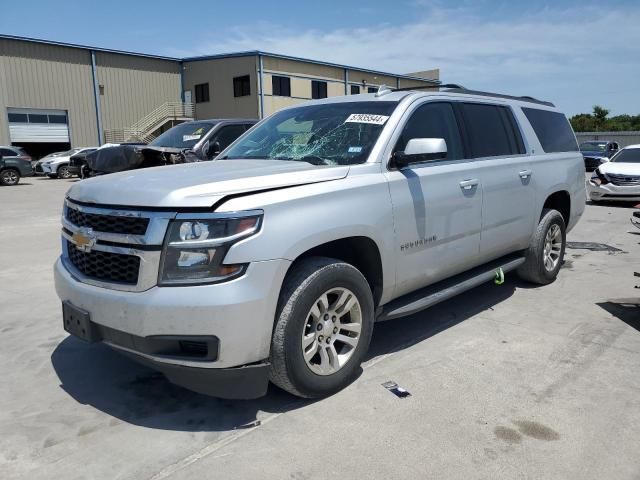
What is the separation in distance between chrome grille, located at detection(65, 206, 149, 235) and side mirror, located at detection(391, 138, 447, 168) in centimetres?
175

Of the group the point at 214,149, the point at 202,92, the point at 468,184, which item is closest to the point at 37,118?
the point at 202,92

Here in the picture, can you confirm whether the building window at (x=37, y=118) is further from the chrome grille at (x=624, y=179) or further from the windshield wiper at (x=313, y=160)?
the windshield wiper at (x=313, y=160)

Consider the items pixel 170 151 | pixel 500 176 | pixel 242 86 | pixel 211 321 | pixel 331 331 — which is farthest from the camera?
pixel 242 86

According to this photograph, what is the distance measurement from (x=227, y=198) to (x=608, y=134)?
4159cm

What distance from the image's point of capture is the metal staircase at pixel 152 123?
37.1 meters

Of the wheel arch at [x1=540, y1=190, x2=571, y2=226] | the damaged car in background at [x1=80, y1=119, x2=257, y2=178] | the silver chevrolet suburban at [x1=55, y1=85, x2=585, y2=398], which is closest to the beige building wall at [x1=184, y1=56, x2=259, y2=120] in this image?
the damaged car in background at [x1=80, y1=119, x2=257, y2=178]

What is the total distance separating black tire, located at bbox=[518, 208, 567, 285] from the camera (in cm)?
546

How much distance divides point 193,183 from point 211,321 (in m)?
0.76

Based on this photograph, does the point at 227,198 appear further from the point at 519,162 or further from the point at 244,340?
the point at 519,162

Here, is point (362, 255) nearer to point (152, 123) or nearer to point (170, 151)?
point (170, 151)

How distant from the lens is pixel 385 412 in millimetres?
3146

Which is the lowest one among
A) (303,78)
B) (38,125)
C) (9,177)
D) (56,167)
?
(9,177)

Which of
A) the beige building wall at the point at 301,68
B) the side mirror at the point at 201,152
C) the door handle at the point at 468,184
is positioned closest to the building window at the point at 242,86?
the beige building wall at the point at 301,68

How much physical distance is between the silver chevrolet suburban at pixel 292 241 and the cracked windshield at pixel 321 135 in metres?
0.02
